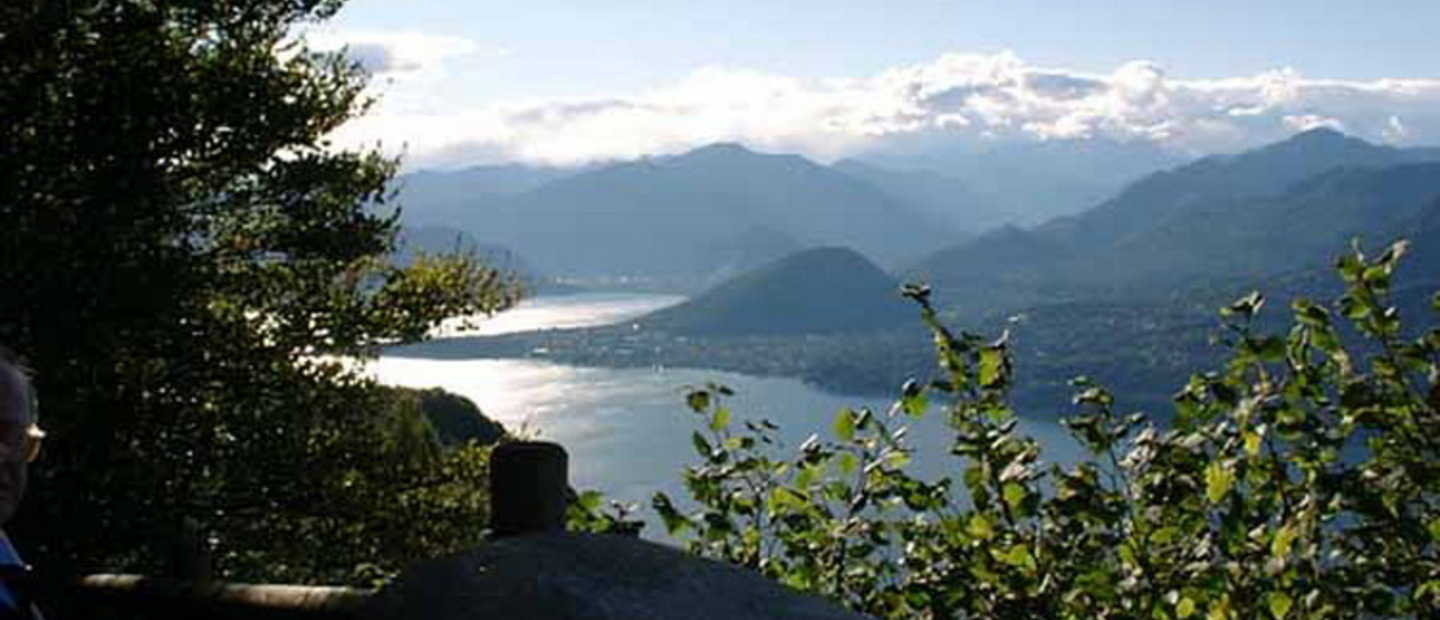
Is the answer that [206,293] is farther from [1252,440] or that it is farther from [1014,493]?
[1252,440]

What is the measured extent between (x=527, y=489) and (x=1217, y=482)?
1.97 metres

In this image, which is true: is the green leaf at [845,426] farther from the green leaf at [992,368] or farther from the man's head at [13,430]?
the man's head at [13,430]

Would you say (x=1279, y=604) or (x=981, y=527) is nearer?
(x=1279, y=604)

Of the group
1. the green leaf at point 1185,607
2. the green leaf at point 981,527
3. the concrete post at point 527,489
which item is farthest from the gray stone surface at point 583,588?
the green leaf at point 1185,607

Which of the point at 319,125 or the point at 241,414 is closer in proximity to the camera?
the point at 241,414

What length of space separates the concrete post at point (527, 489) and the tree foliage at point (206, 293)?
9557mm

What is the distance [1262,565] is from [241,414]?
15652mm

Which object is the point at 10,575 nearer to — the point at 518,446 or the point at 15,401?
the point at 15,401

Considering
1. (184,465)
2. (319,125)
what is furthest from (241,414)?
(319,125)

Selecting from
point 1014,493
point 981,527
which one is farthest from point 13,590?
point 1014,493

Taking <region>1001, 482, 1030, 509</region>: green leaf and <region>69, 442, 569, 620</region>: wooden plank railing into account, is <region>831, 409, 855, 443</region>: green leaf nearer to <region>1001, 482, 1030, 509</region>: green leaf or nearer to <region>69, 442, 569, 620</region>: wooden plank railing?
<region>1001, 482, 1030, 509</region>: green leaf

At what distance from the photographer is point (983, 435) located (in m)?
4.99

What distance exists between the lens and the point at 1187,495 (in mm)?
4637

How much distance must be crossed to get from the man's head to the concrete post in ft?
5.77
